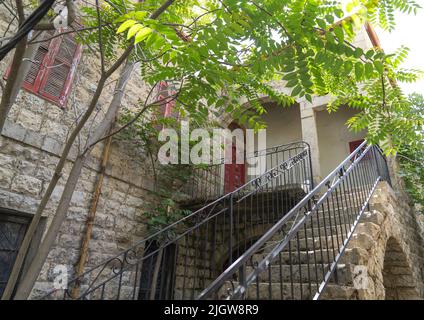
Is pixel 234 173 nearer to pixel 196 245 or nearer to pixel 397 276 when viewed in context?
pixel 196 245

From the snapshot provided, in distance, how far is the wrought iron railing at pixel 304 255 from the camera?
1.86 meters

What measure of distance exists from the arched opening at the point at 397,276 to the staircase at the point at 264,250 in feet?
3.60

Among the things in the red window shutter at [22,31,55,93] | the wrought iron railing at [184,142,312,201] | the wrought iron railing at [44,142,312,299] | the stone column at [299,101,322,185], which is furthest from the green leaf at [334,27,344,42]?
the stone column at [299,101,322,185]

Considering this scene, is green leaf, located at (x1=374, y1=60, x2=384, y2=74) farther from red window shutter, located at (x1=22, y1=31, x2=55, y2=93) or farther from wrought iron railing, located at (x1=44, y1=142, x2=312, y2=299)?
red window shutter, located at (x1=22, y1=31, x2=55, y2=93)

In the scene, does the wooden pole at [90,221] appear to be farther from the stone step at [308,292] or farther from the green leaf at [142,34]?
the green leaf at [142,34]

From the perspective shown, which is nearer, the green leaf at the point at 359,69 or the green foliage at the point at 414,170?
the green leaf at the point at 359,69

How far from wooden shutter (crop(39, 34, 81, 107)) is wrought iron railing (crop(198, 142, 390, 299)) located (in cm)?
354

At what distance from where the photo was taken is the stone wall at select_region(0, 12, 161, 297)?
11.5 feet

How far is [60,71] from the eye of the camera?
4.31 meters
